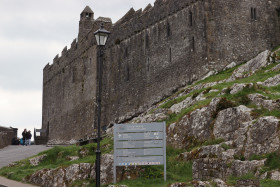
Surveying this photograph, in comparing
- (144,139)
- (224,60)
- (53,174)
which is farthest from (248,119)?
(224,60)

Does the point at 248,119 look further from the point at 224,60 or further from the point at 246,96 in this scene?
the point at 224,60

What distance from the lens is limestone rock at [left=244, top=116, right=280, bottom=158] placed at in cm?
1364

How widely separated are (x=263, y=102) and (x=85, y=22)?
32659mm

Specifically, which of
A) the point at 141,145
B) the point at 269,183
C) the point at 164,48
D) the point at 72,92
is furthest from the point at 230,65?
the point at 72,92

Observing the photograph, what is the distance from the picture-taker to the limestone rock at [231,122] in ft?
51.4

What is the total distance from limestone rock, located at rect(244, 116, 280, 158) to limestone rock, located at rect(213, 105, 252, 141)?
0.75 meters

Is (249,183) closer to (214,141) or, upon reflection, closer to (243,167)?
(243,167)

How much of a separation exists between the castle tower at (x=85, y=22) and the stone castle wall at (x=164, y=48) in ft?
4.81

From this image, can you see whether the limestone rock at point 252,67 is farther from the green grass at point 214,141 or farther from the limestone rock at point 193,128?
the green grass at point 214,141

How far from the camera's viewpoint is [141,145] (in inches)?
587

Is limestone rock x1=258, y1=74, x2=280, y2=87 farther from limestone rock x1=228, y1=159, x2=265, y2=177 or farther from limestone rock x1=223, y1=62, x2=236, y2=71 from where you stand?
limestone rock x1=223, y1=62, x2=236, y2=71

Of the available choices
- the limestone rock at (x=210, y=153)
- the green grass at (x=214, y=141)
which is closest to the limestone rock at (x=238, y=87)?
the green grass at (x=214, y=141)

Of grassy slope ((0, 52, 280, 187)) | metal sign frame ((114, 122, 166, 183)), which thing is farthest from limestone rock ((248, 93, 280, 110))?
metal sign frame ((114, 122, 166, 183))

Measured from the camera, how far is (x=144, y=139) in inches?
589
